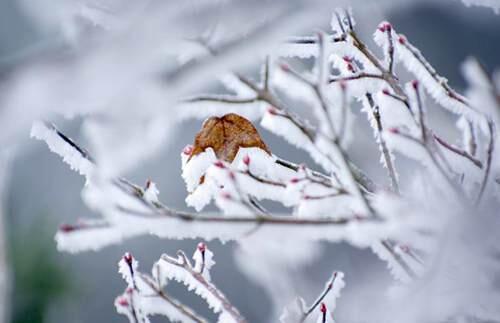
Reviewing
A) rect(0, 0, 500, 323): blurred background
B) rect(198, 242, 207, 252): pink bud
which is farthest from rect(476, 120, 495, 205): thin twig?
rect(0, 0, 500, 323): blurred background

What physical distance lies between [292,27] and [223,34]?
0.41ft

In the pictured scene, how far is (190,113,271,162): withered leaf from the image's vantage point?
111 cm

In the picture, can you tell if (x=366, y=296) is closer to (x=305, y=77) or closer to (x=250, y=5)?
(x=305, y=77)

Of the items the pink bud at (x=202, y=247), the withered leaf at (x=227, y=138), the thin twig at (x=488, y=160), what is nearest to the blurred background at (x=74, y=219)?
the pink bud at (x=202, y=247)

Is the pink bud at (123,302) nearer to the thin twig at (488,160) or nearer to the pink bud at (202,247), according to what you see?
the pink bud at (202,247)

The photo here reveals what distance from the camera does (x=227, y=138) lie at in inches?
44.3

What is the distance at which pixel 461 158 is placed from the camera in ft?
3.07

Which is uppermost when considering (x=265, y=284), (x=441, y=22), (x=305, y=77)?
(x=441, y=22)

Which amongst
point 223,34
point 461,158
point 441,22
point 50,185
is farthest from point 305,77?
point 50,185

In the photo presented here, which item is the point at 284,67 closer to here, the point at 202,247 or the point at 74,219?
the point at 202,247

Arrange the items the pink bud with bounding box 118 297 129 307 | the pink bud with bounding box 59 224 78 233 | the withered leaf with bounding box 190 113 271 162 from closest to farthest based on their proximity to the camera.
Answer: the pink bud with bounding box 59 224 78 233 < the pink bud with bounding box 118 297 129 307 < the withered leaf with bounding box 190 113 271 162

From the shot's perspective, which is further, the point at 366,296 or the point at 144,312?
the point at 144,312

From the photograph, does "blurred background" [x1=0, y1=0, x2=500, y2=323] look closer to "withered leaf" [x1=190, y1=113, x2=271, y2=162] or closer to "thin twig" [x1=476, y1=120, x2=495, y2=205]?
"withered leaf" [x1=190, y1=113, x2=271, y2=162]

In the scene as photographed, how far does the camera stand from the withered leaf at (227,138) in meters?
1.11
